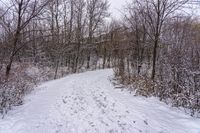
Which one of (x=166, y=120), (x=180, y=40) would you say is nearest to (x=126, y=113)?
(x=166, y=120)

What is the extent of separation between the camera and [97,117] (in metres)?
7.30

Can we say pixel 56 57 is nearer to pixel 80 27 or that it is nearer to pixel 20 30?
pixel 80 27

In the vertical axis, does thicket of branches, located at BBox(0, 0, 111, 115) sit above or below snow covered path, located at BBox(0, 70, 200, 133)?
above

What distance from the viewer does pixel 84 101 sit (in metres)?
9.61

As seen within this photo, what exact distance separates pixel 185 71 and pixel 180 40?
6409mm

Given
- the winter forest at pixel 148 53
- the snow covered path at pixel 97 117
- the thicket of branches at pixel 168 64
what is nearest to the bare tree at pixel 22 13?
the winter forest at pixel 148 53

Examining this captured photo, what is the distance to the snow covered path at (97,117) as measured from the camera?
20.4 feet

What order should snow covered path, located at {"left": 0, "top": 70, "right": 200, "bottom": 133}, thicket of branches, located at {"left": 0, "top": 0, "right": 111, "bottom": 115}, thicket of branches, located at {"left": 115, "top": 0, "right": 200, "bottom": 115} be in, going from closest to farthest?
snow covered path, located at {"left": 0, "top": 70, "right": 200, "bottom": 133}
thicket of branches, located at {"left": 115, "top": 0, "right": 200, "bottom": 115}
thicket of branches, located at {"left": 0, "top": 0, "right": 111, "bottom": 115}

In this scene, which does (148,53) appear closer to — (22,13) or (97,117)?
(22,13)

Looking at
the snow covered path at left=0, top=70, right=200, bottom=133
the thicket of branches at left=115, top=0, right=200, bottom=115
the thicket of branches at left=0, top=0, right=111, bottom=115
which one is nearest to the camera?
the snow covered path at left=0, top=70, right=200, bottom=133

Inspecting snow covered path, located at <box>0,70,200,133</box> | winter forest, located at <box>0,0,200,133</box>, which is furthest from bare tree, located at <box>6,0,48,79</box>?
snow covered path, located at <box>0,70,200,133</box>

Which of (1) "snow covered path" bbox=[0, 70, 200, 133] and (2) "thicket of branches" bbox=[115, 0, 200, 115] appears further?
(2) "thicket of branches" bbox=[115, 0, 200, 115]

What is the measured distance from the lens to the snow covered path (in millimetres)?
6207

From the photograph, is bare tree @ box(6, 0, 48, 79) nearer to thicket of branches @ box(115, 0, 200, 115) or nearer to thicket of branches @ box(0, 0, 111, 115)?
thicket of branches @ box(0, 0, 111, 115)
